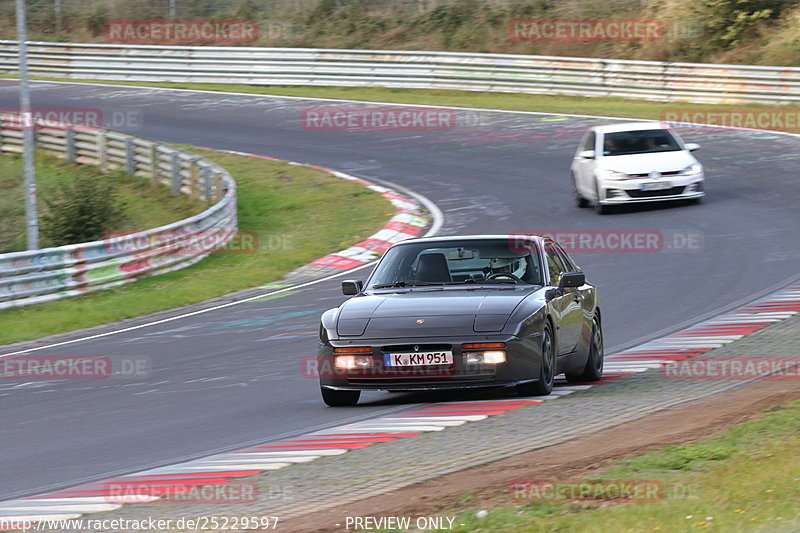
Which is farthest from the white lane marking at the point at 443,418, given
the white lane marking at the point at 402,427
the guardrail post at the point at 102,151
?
the guardrail post at the point at 102,151

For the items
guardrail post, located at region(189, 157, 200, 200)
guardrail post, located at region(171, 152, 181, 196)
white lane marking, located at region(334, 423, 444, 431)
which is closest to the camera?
white lane marking, located at region(334, 423, 444, 431)

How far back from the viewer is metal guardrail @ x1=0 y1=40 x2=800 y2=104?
3566cm

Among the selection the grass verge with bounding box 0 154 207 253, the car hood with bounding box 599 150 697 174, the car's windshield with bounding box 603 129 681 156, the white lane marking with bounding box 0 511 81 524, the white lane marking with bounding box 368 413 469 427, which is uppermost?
the white lane marking with bounding box 0 511 81 524

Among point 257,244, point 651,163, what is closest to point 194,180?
point 257,244

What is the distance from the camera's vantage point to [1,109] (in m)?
40.8

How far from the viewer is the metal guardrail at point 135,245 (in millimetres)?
18547

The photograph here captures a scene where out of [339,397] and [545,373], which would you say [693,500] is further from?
[339,397]

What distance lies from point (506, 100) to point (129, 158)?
44.1 feet

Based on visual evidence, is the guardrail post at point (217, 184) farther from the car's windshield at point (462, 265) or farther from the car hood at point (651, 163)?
the car's windshield at point (462, 265)

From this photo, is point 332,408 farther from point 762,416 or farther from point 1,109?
point 1,109

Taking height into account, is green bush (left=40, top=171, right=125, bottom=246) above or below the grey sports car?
below

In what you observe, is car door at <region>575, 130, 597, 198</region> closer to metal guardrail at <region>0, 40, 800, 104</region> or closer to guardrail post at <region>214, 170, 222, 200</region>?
guardrail post at <region>214, 170, 222, 200</region>

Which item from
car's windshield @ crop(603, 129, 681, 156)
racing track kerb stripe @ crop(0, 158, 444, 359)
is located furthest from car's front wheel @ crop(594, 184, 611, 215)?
racing track kerb stripe @ crop(0, 158, 444, 359)

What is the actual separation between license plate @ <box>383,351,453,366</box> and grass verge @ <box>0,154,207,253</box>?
1590 centimetres
